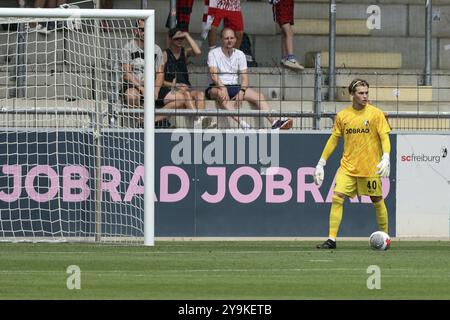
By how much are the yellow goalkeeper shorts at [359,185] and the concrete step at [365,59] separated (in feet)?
24.2

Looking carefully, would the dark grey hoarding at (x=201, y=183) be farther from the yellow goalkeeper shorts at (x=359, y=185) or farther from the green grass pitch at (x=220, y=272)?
the yellow goalkeeper shorts at (x=359, y=185)

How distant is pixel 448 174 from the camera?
2136 centimetres

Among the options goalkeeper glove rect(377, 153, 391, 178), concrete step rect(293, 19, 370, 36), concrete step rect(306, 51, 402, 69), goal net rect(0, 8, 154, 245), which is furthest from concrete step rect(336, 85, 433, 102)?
goalkeeper glove rect(377, 153, 391, 178)

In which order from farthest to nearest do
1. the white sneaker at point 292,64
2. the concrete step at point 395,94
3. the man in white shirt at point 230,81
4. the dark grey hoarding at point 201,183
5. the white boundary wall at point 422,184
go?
the white sneaker at point 292,64, the concrete step at point 395,94, the man in white shirt at point 230,81, the white boundary wall at point 422,184, the dark grey hoarding at point 201,183

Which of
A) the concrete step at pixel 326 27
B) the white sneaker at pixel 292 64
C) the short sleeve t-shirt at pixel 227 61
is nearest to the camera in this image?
the short sleeve t-shirt at pixel 227 61

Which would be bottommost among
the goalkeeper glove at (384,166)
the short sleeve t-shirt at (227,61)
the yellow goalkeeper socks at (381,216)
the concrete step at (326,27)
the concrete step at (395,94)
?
the yellow goalkeeper socks at (381,216)

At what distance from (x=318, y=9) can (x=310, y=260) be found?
11.9 meters

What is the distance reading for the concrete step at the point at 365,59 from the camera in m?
24.9

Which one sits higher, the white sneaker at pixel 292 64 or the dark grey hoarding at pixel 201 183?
the white sneaker at pixel 292 64

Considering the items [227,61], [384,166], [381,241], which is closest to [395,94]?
[227,61]

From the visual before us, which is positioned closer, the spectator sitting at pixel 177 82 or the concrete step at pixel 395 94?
the spectator sitting at pixel 177 82

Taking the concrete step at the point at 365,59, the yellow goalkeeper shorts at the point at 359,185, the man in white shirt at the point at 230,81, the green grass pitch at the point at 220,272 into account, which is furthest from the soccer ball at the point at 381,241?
the concrete step at the point at 365,59

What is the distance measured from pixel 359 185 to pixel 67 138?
483cm

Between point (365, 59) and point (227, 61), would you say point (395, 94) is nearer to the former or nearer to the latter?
point (365, 59)
